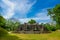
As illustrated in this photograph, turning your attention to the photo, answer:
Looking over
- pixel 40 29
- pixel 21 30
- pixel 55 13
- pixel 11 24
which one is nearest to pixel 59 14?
pixel 55 13

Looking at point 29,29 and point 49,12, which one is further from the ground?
point 49,12

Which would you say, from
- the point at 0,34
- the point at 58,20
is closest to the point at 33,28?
→ the point at 58,20

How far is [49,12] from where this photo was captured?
176ft

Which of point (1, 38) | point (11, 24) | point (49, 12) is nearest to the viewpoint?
point (1, 38)

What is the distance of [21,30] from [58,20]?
485 inches

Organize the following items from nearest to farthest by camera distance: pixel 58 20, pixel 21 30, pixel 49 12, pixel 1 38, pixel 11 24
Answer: pixel 1 38
pixel 21 30
pixel 58 20
pixel 49 12
pixel 11 24

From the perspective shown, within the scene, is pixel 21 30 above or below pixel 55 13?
below

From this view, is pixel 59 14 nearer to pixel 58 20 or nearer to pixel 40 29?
pixel 58 20

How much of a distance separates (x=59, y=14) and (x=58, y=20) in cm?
173

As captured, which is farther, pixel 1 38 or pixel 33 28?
pixel 33 28

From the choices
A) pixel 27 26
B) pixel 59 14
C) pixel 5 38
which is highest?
pixel 59 14

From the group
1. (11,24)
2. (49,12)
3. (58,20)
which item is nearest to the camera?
(58,20)

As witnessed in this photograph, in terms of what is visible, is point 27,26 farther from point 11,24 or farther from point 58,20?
point 11,24

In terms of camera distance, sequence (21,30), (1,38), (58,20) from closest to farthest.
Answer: (1,38), (21,30), (58,20)
